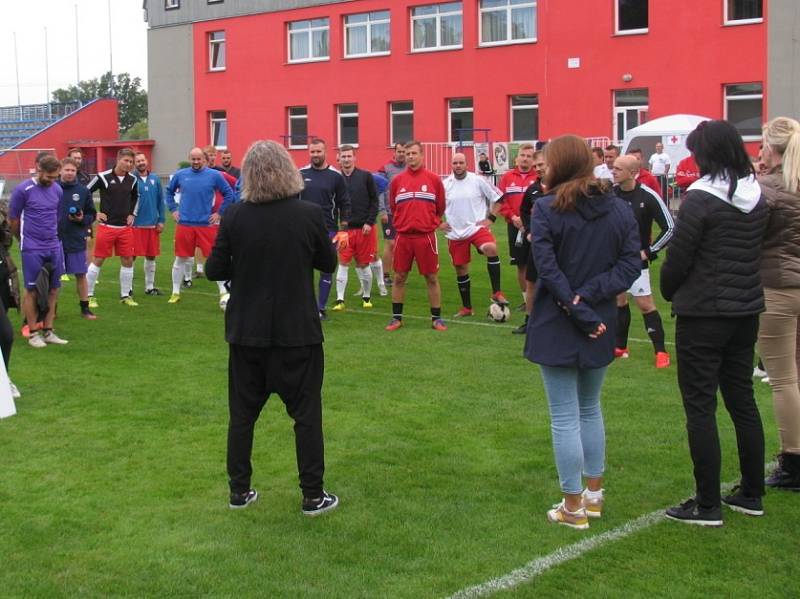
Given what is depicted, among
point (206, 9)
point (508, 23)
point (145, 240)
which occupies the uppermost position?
point (206, 9)

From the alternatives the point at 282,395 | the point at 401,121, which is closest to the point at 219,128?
the point at 401,121

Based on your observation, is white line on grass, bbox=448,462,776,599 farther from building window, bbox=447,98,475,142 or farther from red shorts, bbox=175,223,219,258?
building window, bbox=447,98,475,142

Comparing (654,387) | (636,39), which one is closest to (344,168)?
(654,387)

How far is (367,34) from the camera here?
41188 mm

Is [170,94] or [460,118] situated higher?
[170,94]

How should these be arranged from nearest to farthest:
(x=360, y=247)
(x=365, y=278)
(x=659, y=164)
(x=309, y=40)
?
(x=360, y=247), (x=365, y=278), (x=659, y=164), (x=309, y=40)

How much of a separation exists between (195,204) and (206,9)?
34.9 m

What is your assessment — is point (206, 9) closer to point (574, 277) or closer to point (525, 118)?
point (525, 118)

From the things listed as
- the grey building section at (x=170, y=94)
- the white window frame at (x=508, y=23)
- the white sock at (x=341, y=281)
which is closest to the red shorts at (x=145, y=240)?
the white sock at (x=341, y=281)

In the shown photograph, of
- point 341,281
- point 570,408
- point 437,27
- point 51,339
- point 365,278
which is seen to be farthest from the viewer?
point 437,27

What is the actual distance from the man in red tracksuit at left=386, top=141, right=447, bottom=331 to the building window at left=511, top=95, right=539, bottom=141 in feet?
86.3

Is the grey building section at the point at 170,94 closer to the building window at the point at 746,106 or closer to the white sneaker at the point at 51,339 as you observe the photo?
the building window at the point at 746,106

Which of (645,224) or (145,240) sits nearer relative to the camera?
(645,224)

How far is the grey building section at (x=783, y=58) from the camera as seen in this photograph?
102 ft
